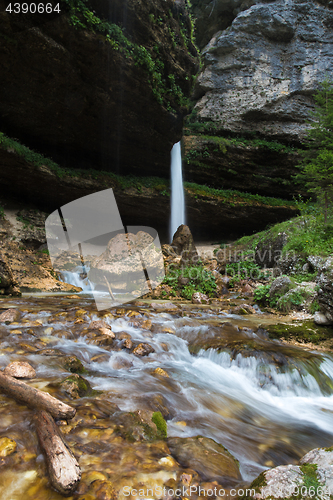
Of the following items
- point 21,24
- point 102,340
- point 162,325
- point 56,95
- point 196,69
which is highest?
point 196,69

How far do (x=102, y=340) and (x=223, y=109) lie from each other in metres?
20.3

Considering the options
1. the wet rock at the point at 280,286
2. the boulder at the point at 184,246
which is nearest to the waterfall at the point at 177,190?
the boulder at the point at 184,246

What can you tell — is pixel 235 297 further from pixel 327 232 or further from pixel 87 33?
pixel 87 33

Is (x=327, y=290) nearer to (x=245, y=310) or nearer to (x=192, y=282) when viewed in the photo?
(x=245, y=310)

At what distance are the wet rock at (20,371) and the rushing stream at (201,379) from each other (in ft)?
0.44

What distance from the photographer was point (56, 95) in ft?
35.0

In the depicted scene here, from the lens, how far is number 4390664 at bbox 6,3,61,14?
779 centimetres

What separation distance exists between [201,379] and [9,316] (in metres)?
3.26

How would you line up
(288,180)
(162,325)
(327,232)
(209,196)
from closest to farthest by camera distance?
(162,325), (327,232), (209,196), (288,180)

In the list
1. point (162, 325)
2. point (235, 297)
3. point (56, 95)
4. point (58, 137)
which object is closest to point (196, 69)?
point (56, 95)

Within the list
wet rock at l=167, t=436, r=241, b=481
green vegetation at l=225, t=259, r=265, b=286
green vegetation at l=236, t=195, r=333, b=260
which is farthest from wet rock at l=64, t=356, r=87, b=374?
green vegetation at l=225, t=259, r=265, b=286

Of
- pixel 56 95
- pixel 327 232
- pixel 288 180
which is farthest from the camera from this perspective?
pixel 288 180

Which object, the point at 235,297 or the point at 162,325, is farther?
the point at 235,297

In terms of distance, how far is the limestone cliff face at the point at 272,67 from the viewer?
18.1m
